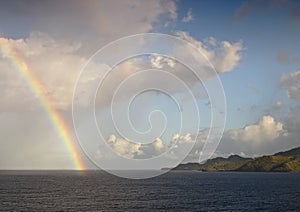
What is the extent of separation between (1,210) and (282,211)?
103459 millimetres

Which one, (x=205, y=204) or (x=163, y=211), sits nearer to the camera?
(x=163, y=211)

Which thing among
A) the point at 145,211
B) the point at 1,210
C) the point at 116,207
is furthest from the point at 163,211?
the point at 1,210

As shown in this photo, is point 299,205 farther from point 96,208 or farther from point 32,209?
point 32,209

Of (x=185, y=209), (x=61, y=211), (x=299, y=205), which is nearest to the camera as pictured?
(x=61, y=211)

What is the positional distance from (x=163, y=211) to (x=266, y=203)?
Answer: 54.8 m

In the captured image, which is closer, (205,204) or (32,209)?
(32,209)

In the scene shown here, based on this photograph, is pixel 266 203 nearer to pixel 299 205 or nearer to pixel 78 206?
pixel 299 205

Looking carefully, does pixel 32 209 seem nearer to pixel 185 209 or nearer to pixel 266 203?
pixel 185 209

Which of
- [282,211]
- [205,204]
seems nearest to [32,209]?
[205,204]

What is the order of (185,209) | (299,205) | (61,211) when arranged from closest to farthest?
(61,211)
(185,209)
(299,205)

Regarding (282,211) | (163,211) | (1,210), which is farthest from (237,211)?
(1,210)

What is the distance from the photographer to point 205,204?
152750mm

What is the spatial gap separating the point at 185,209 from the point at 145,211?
1657 cm

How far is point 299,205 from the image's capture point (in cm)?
15200
